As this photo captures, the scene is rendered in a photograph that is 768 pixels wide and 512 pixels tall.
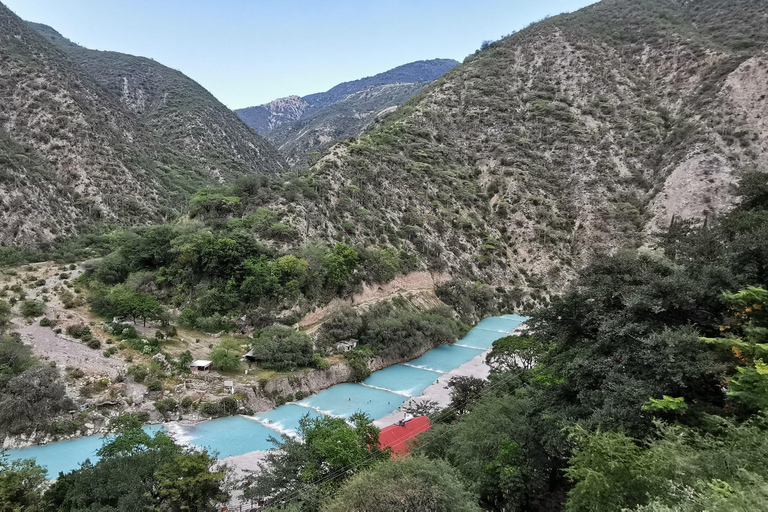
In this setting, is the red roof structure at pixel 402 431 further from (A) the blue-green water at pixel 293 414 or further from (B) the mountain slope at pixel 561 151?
(B) the mountain slope at pixel 561 151

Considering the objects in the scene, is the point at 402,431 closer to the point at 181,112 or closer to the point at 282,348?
the point at 282,348

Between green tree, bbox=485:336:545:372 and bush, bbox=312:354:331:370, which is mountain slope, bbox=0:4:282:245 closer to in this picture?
bush, bbox=312:354:331:370

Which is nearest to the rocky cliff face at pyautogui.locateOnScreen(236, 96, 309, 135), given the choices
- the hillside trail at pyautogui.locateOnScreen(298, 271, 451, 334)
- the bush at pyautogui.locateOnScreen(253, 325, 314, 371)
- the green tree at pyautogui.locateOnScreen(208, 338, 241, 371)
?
the hillside trail at pyautogui.locateOnScreen(298, 271, 451, 334)

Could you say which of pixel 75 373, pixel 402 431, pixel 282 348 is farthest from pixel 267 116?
pixel 402 431

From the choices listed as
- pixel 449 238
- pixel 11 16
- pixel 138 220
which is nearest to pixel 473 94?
pixel 449 238

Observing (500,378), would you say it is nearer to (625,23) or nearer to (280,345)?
(280,345)

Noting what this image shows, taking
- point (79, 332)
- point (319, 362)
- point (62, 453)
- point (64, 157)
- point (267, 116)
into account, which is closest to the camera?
point (62, 453)
